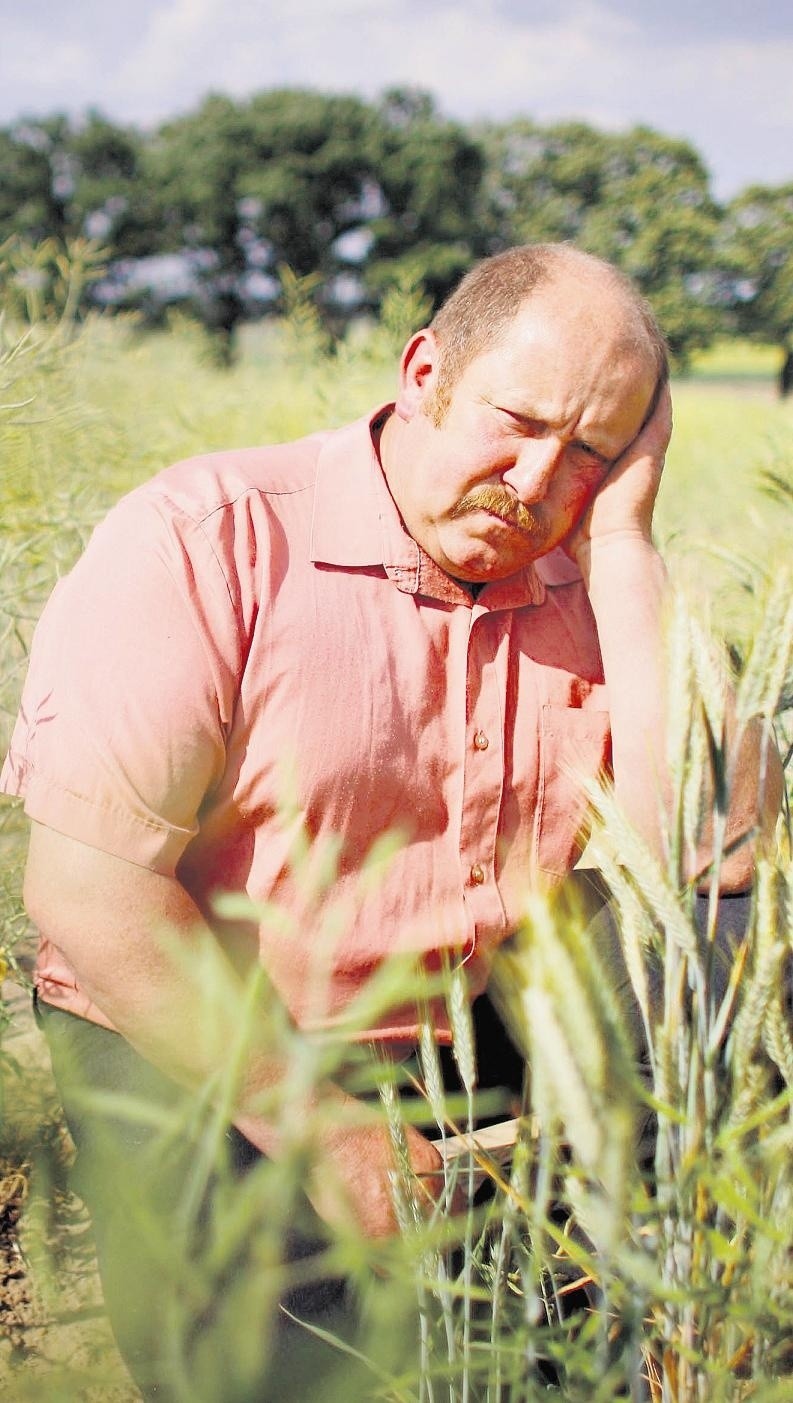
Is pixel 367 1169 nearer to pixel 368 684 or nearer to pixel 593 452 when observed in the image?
pixel 368 684

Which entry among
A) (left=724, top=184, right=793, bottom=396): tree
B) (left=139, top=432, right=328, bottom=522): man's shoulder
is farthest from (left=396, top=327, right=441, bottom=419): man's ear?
(left=724, top=184, right=793, bottom=396): tree

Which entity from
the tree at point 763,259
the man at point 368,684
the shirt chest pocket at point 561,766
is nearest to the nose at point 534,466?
the man at point 368,684

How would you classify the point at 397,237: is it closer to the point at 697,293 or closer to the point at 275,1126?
the point at 697,293

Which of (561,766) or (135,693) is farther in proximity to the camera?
(561,766)

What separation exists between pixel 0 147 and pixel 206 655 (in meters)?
45.5

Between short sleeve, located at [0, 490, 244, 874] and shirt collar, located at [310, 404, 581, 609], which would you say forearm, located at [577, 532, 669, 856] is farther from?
short sleeve, located at [0, 490, 244, 874]

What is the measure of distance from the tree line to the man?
38877 mm

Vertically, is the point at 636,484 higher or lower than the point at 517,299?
lower

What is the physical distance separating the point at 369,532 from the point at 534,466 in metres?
0.26

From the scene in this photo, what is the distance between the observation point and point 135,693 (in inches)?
61.9

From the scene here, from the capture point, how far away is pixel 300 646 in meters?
1.71

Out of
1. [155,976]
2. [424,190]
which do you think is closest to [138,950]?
[155,976]

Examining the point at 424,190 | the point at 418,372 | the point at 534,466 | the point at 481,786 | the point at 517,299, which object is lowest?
the point at 481,786

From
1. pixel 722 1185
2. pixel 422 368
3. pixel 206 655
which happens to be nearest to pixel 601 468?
pixel 422 368
